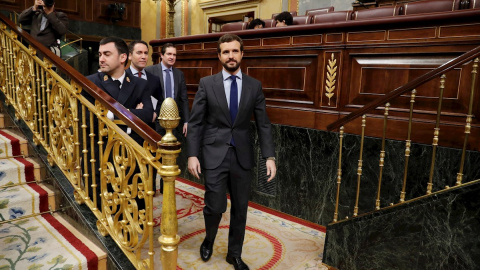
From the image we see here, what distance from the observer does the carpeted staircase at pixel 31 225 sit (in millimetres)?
1816

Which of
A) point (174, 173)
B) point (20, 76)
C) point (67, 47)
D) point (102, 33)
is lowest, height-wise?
point (174, 173)

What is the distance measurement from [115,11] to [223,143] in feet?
28.1

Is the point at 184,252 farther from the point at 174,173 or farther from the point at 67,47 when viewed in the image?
the point at 67,47

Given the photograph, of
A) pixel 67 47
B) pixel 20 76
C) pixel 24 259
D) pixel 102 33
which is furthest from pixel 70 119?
pixel 102 33

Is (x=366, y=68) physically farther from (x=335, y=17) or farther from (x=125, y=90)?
(x=335, y=17)

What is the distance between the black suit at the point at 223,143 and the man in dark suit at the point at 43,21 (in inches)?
107

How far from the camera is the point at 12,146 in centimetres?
262

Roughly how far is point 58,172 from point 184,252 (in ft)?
3.58

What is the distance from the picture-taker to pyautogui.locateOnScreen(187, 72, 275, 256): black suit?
223cm

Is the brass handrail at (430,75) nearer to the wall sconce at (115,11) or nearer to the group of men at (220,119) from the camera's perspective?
the group of men at (220,119)

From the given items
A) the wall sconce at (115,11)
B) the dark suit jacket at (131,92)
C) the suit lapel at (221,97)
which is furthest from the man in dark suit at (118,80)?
the wall sconce at (115,11)

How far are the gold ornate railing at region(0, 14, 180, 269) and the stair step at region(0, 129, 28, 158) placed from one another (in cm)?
14

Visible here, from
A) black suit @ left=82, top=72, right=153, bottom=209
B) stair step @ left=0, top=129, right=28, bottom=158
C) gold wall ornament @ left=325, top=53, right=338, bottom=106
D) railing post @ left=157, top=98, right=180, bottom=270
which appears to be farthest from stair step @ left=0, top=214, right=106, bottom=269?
gold wall ornament @ left=325, top=53, right=338, bottom=106

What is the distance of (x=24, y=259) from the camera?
1788 mm
